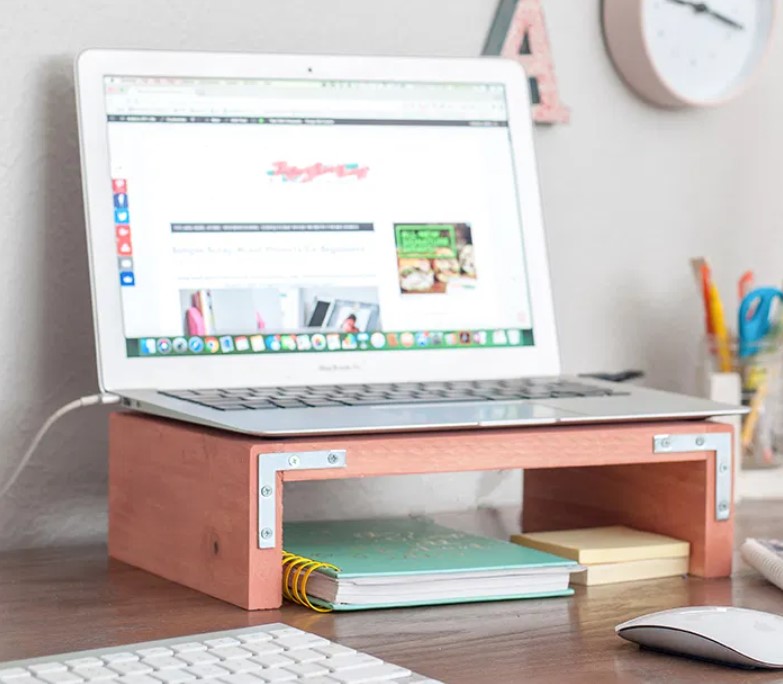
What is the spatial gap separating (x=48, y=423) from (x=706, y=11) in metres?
0.82

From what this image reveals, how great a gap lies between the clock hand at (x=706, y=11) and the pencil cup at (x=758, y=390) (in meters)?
0.35

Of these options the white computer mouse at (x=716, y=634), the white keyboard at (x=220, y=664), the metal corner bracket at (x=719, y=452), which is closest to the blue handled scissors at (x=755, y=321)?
the metal corner bracket at (x=719, y=452)

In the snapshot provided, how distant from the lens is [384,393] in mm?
1039

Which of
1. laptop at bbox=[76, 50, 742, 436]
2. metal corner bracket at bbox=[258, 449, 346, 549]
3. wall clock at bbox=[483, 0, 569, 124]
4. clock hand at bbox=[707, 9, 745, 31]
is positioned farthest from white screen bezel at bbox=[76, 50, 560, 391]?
clock hand at bbox=[707, 9, 745, 31]

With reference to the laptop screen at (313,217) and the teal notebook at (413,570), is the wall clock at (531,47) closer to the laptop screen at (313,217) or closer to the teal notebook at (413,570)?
the laptop screen at (313,217)

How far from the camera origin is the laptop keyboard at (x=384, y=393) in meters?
0.97

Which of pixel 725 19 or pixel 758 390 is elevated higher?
pixel 725 19

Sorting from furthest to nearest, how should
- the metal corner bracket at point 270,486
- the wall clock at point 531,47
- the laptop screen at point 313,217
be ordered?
the wall clock at point 531,47, the laptop screen at point 313,217, the metal corner bracket at point 270,486

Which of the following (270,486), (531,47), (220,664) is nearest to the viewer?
(220,664)

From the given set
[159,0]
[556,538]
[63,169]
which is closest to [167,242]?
[63,169]

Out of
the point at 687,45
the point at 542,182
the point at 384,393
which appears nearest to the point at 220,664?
the point at 384,393

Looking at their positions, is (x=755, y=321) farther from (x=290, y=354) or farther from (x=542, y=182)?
(x=290, y=354)

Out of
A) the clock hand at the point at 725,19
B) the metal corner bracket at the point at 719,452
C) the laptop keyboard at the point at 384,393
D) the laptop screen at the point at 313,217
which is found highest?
the clock hand at the point at 725,19

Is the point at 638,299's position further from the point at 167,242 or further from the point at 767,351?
the point at 167,242
